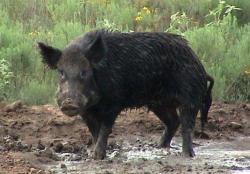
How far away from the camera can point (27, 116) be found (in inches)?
421

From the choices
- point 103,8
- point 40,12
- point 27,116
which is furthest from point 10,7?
point 27,116

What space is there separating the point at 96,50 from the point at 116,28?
4790 millimetres

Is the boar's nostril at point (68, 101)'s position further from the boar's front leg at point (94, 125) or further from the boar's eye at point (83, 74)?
the boar's front leg at point (94, 125)

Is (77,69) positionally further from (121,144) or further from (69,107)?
(121,144)

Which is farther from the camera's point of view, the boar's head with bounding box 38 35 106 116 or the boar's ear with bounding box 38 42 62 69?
the boar's ear with bounding box 38 42 62 69

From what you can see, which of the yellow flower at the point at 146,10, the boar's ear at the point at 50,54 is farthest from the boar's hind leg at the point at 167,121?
the yellow flower at the point at 146,10

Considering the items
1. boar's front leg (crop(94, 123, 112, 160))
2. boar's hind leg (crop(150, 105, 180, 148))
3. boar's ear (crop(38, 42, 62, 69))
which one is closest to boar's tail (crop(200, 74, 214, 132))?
boar's hind leg (crop(150, 105, 180, 148))

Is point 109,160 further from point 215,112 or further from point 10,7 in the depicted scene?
point 10,7

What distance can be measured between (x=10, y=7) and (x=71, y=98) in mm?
7498

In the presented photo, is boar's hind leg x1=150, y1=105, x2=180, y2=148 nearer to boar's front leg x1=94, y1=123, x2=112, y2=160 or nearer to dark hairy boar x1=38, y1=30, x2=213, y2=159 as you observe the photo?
dark hairy boar x1=38, y1=30, x2=213, y2=159

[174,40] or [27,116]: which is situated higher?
[174,40]

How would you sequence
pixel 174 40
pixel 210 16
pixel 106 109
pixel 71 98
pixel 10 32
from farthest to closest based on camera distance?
pixel 210 16
pixel 10 32
pixel 174 40
pixel 106 109
pixel 71 98

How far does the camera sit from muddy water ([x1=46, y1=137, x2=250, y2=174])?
8.39 meters

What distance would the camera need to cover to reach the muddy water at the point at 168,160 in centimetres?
839
